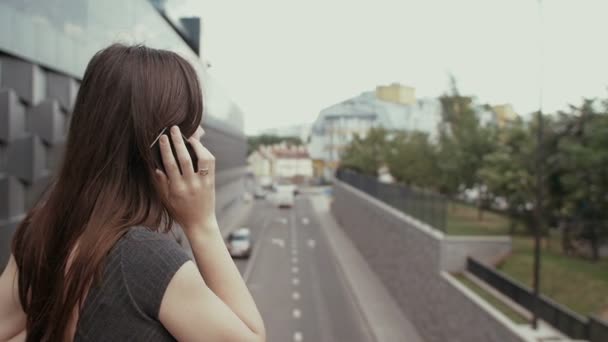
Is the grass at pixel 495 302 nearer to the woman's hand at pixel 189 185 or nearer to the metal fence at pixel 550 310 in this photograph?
the metal fence at pixel 550 310

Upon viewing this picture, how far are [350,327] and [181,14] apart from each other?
787cm

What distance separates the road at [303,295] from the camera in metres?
5.59

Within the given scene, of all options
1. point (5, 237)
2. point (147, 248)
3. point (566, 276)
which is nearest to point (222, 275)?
point (147, 248)

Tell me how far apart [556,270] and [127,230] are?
12.0 m

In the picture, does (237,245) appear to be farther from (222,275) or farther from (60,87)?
(222,275)

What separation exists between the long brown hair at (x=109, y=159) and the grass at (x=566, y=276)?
362 inches

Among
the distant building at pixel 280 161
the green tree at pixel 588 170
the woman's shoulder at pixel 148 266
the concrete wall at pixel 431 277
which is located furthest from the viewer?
the green tree at pixel 588 170

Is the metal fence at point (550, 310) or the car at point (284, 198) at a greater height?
the metal fence at point (550, 310)

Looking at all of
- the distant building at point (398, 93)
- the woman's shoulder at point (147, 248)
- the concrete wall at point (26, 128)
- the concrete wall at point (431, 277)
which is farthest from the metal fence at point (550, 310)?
the woman's shoulder at point (147, 248)

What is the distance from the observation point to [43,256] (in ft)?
3.33

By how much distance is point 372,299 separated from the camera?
14.8 m

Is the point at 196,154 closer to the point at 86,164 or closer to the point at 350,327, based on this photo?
the point at 86,164

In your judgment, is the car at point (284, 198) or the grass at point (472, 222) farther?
the car at point (284, 198)

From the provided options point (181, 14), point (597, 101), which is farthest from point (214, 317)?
point (597, 101)
